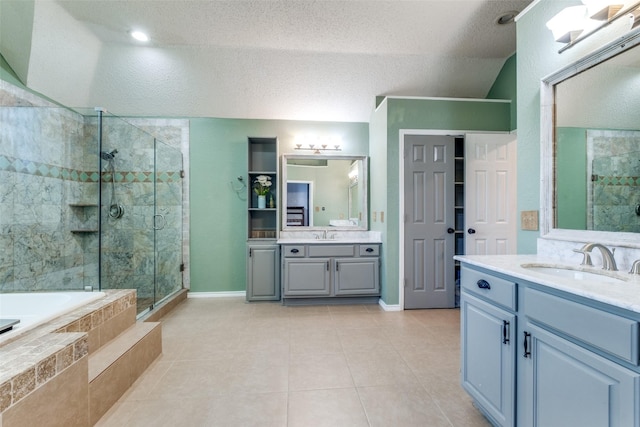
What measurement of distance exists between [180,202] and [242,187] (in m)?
Result: 0.86

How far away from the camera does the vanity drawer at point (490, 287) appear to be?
4.15 ft

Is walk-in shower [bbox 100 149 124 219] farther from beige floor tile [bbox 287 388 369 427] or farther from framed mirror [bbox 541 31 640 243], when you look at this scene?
framed mirror [bbox 541 31 640 243]

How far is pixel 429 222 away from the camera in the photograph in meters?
3.24

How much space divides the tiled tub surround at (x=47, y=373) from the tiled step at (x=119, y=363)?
0.57 ft

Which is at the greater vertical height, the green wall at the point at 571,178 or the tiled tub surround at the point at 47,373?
the green wall at the point at 571,178

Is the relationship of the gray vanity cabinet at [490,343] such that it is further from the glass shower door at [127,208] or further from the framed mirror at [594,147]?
the glass shower door at [127,208]

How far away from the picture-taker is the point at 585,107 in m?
1.52

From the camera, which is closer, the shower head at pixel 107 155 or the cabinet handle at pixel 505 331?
the cabinet handle at pixel 505 331

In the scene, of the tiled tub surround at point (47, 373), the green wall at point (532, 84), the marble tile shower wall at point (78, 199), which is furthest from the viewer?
the marble tile shower wall at point (78, 199)

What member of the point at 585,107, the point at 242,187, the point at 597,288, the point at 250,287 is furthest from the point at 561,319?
the point at 242,187

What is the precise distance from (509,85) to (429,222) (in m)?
1.92

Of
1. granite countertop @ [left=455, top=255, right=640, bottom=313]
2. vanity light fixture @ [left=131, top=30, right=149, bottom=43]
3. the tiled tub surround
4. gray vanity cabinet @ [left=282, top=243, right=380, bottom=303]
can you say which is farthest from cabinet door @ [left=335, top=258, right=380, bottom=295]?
vanity light fixture @ [left=131, top=30, right=149, bottom=43]

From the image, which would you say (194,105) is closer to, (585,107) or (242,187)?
(242,187)

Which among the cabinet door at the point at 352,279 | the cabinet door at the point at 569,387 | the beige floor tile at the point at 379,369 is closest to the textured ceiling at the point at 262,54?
the cabinet door at the point at 352,279
